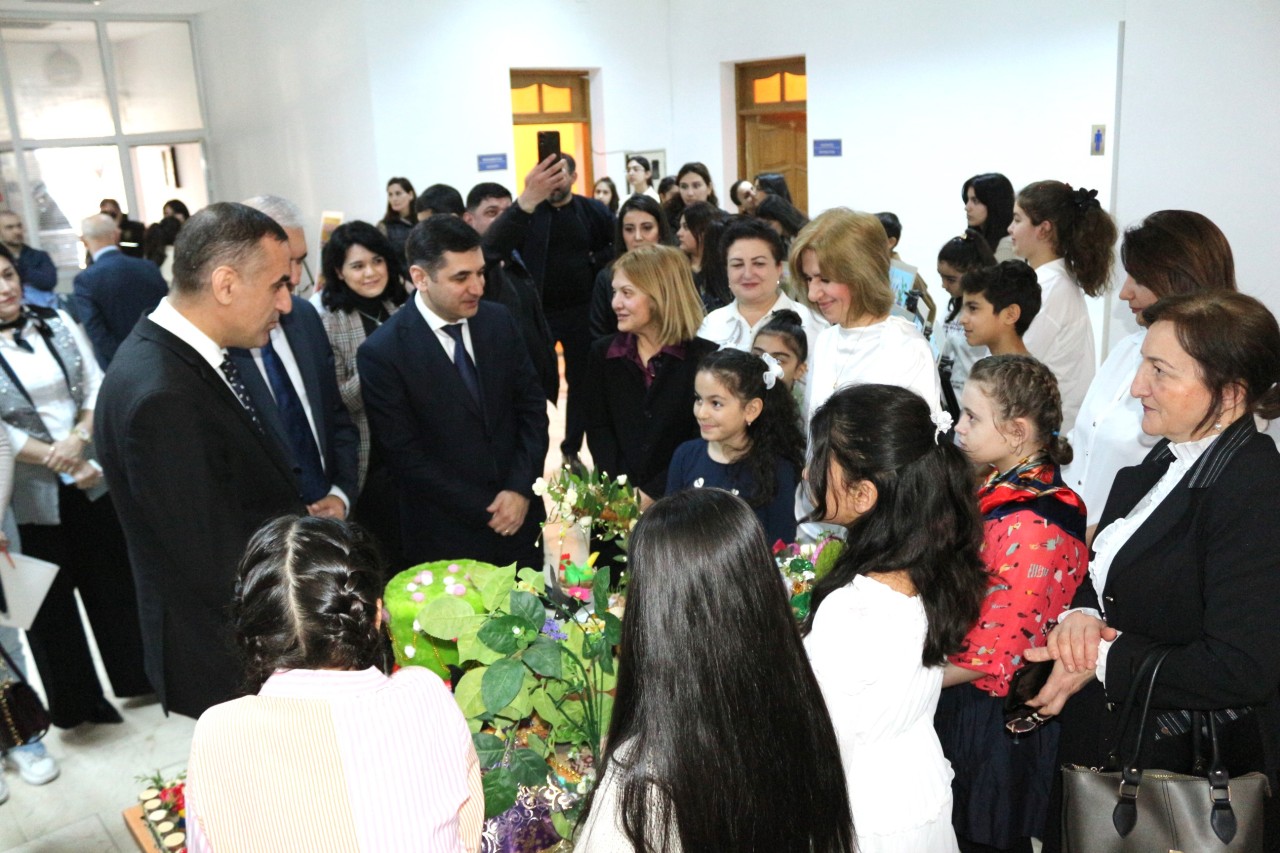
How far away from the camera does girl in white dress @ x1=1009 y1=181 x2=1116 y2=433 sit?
365cm

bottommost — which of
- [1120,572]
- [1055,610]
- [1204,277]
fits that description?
[1055,610]

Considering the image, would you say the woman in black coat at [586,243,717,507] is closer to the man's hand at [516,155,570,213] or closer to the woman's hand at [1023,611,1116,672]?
the man's hand at [516,155,570,213]

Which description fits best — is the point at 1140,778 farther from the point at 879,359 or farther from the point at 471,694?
the point at 879,359

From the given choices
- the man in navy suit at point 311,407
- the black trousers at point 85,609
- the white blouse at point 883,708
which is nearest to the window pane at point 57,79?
the black trousers at point 85,609

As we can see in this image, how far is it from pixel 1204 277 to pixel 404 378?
237cm

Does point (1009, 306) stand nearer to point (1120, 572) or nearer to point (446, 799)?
point (1120, 572)

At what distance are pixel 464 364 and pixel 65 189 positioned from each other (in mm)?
8702

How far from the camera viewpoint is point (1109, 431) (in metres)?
2.66

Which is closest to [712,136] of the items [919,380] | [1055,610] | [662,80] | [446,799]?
[662,80]

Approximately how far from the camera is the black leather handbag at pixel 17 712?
2803 mm

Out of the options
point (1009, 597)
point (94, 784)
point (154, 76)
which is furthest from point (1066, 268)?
point (154, 76)

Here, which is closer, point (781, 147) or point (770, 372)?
point (770, 372)

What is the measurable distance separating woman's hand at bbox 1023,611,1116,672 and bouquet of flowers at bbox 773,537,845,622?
42cm

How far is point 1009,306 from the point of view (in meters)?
3.47
